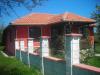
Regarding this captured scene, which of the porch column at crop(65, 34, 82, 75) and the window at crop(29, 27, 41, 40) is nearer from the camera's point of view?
the porch column at crop(65, 34, 82, 75)

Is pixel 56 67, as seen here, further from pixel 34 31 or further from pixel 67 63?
pixel 34 31

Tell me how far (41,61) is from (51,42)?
9.72 m

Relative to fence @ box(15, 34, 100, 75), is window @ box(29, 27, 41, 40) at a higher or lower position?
higher

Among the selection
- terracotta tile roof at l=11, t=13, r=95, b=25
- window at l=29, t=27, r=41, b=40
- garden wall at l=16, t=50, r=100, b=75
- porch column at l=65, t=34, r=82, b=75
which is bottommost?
garden wall at l=16, t=50, r=100, b=75

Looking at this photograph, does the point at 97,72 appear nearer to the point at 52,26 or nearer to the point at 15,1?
the point at 15,1

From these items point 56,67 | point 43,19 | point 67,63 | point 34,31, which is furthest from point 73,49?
point 43,19

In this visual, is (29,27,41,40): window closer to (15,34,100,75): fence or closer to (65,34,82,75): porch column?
(15,34,100,75): fence

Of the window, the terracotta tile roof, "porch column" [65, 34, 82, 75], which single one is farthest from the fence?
the window

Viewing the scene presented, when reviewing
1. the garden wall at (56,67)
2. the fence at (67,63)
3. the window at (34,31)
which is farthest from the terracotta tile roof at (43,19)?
the fence at (67,63)

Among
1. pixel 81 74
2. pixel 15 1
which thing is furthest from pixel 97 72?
pixel 15 1

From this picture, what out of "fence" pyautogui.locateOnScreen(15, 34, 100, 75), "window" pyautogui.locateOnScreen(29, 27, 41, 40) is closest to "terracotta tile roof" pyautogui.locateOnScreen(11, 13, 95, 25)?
"window" pyautogui.locateOnScreen(29, 27, 41, 40)

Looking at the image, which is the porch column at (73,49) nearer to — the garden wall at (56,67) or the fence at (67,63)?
the fence at (67,63)

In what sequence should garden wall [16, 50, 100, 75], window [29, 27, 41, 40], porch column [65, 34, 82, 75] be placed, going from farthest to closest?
window [29, 27, 41, 40]
porch column [65, 34, 82, 75]
garden wall [16, 50, 100, 75]

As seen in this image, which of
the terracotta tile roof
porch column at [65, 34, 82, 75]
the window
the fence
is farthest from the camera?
the window
